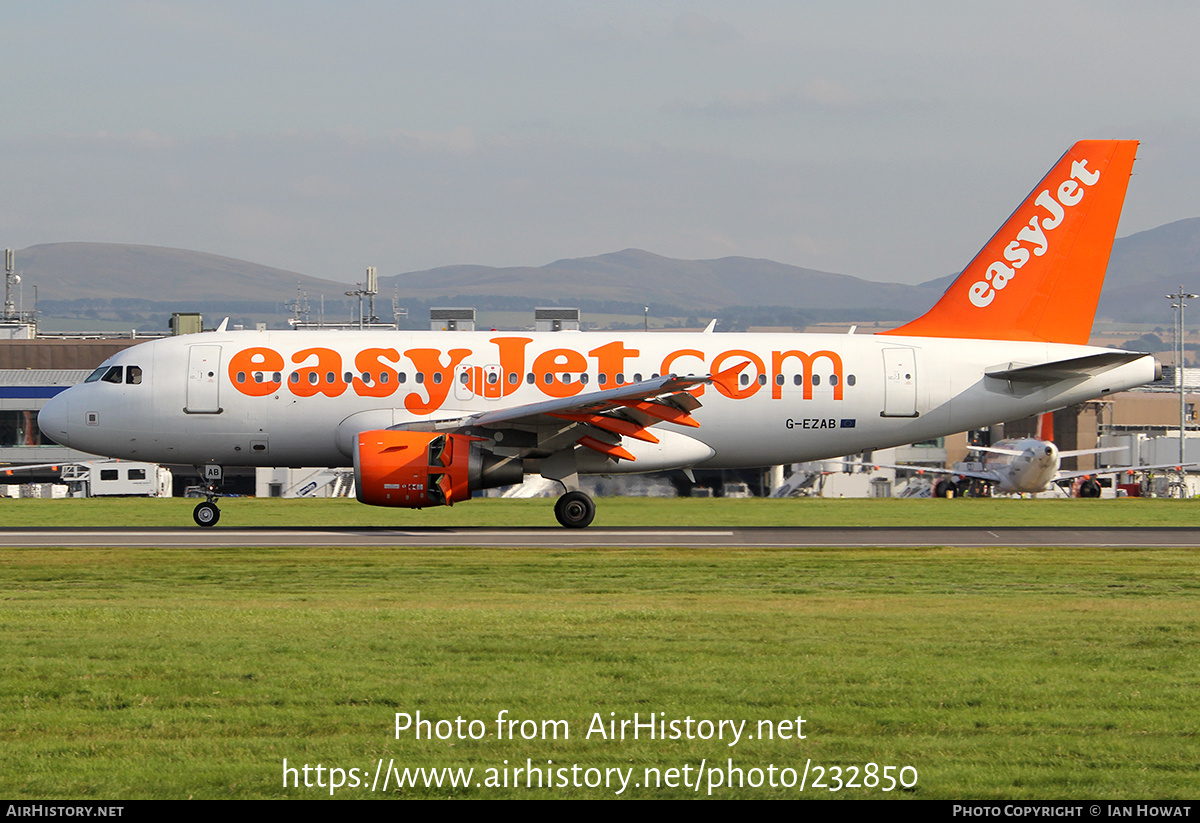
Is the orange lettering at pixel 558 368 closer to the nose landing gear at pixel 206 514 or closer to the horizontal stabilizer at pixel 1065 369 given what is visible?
the nose landing gear at pixel 206 514

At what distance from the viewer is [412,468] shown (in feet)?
87.0

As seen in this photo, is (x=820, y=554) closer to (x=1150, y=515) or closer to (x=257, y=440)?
(x=257, y=440)

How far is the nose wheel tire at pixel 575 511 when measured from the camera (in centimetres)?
2902

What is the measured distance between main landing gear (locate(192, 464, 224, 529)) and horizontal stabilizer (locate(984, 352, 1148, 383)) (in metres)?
18.6

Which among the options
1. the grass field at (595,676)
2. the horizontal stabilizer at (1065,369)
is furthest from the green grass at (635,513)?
the grass field at (595,676)

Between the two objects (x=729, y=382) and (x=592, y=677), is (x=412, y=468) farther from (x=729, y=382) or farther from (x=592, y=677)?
(x=592, y=677)

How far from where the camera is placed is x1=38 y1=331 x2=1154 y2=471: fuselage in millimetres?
29406

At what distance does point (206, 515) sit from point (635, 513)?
1059 cm

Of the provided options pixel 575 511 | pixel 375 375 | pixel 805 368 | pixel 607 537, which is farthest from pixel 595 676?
pixel 805 368

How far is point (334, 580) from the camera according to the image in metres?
18.8

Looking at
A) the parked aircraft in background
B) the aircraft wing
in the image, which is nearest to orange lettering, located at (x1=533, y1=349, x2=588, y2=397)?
the aircraft wing
